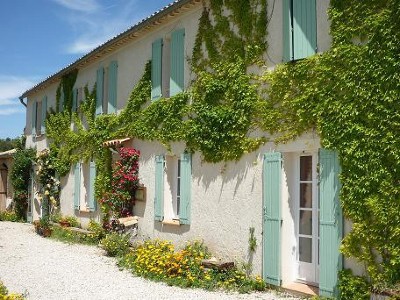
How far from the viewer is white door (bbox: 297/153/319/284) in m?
7.18

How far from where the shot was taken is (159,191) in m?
10.4

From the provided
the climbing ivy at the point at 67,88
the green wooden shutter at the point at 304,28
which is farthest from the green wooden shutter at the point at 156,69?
the climbing ivy at the point at 67,88

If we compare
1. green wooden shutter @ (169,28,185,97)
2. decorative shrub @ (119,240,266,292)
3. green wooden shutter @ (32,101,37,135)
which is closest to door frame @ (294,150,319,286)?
decorative shrub @ (119,240,266,292)

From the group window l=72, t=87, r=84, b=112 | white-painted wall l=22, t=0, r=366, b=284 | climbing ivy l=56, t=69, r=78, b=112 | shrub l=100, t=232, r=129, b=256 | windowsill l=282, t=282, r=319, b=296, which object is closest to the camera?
windowsill l=282, t=282, r=319, b=296

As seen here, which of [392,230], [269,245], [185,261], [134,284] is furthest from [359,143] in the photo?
[134,284]

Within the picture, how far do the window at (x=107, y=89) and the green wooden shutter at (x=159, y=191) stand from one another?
9.50 feet

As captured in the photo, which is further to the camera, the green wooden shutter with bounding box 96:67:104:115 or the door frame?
the green wooden shutter with bounding box 96:67:104:115

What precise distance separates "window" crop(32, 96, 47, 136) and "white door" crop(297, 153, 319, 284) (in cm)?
1291

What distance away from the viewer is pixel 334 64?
21.4ft

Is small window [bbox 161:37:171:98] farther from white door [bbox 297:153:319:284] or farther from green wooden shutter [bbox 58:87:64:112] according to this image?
green wooden shutter [bbox 58:87:64:112]

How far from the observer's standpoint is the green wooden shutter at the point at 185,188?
9.51m

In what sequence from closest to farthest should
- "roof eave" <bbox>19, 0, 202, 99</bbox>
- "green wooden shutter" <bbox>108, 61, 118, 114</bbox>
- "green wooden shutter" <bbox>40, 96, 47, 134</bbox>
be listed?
"roof eave" <bbox>19, 0, 202, 99</bbox>
"green wooden shutter" <bbox>108, 61, 118, 114</bbox>
"green wooden shutter" <bbox>40, 96, 47, 134</bbox>

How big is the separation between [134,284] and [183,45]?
4935 mm

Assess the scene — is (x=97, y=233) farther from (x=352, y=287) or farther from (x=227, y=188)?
(x=352, y=287)
